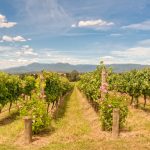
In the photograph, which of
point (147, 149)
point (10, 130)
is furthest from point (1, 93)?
point (147, 149)

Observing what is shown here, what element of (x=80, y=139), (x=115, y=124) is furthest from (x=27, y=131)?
(x=115, y=124)

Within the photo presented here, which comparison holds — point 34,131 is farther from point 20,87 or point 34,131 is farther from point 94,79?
point 20,87

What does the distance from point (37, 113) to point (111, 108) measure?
4033 mm

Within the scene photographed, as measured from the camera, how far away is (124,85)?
→ 1417 inches

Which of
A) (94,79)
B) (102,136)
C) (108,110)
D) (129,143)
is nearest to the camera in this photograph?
(129,143)

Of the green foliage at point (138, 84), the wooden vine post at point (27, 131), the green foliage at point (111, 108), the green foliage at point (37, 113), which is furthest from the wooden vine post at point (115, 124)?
the green foliage at point (138, 84)

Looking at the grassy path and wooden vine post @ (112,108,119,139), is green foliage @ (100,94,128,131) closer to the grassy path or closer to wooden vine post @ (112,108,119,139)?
the grassy path

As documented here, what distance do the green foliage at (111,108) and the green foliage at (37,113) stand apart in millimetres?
3161

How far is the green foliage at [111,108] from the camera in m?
16.5

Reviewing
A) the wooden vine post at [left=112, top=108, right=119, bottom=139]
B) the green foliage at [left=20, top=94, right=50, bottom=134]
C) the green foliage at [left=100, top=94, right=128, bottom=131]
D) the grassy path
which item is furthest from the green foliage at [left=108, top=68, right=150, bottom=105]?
the wooden vine post at [left=112, top=108, right=119, bottom=139]

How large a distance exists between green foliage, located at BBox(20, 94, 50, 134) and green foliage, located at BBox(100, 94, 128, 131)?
10.4 ft

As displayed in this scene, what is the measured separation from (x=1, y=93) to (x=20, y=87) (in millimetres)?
7862

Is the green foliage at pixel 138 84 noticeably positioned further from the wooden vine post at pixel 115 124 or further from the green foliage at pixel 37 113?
the wooden vine post at pixel 115 124

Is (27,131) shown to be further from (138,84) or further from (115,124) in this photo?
(138,84)
